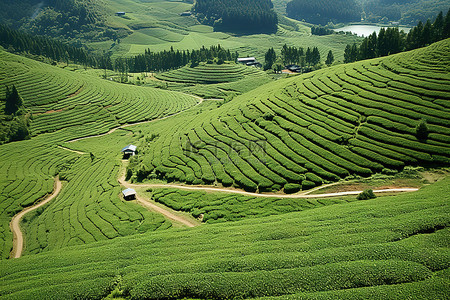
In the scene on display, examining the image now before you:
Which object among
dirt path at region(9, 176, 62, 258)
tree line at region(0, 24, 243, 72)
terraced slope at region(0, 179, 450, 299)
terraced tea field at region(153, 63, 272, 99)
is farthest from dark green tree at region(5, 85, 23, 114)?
terraced slope at region(0, 179, 450, 299)

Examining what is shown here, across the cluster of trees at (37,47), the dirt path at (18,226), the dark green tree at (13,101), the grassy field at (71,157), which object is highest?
Result: the cluster of trees at (37,47)

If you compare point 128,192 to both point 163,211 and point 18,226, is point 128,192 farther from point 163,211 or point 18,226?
point 18,226

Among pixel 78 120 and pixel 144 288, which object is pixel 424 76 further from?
pixel 78 120

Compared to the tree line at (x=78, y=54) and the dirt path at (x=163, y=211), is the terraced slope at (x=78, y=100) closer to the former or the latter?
the tree line at (x=78, y=54)

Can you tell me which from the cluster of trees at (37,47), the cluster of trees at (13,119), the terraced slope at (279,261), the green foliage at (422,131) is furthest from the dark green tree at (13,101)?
the green foliage at (422,131)

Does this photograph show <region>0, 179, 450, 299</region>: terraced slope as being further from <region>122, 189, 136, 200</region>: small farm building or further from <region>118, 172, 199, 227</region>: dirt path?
<region>122, 189, 136, 200</region>: small farm building
